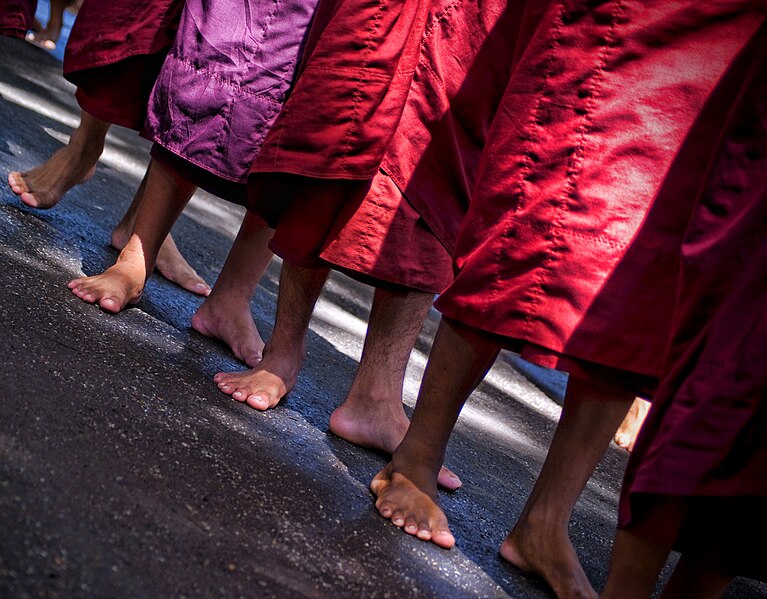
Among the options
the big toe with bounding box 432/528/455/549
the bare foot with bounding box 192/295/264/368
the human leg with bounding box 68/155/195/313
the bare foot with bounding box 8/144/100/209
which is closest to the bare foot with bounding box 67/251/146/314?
the human leg with bounding box 68/155/195/313

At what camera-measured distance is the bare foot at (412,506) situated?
171 cm

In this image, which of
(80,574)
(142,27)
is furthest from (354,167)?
(80,574)

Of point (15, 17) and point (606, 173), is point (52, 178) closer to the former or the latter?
point (15, 17)

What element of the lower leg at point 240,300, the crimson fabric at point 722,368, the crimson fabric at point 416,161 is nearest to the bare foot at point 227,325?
the lower leg at point 240,300

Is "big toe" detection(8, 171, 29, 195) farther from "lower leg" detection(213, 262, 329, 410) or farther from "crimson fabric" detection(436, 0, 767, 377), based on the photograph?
"crimson fabric" detection(436, 0, 767, 377)

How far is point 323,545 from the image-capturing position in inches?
59.1

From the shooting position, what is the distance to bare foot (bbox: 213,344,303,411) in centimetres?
208

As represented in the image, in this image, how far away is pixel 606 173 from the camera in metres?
1.58

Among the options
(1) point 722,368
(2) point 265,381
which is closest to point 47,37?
(2) point 265,381

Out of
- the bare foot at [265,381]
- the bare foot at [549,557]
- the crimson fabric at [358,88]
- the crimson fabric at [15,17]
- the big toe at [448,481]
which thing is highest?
the crimson fabric at [358,88]

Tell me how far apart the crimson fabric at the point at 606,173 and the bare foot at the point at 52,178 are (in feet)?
5.59

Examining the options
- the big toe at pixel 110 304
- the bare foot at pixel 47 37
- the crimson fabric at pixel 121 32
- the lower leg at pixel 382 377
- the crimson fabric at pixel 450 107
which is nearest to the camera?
the crimson fabric at pixel 450 107

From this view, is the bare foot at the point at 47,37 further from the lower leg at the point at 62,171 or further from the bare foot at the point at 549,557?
the bare foot at the point at 549,557

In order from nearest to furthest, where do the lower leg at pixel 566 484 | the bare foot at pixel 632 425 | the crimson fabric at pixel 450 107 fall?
the lower leg at pixel 566 484, the crimson fabric at pixel 450 107, the bare foot at pixel 632 425
